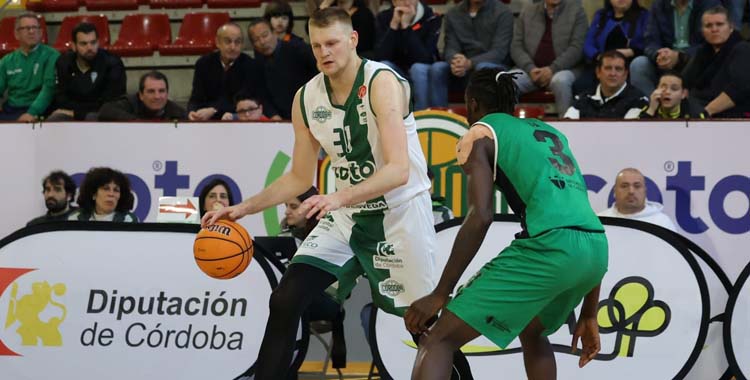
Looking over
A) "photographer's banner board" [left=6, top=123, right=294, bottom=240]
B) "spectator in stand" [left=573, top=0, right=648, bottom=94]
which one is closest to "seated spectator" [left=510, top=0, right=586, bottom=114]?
"spectator in stand" [left=573, top=0, right=648, bottom=94]

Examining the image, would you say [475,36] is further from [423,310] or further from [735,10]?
[423,310]

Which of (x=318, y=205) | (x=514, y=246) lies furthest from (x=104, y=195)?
(x=514, y=246)

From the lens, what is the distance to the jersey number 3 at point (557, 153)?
4.43 meters

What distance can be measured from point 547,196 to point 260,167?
14.5 feet

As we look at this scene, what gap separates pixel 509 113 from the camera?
460cm

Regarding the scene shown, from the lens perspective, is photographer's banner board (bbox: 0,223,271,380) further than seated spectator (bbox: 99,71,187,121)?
No

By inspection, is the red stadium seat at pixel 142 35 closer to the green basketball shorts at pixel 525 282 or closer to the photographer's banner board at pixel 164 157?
the photographer's banner board at pixel 164 157

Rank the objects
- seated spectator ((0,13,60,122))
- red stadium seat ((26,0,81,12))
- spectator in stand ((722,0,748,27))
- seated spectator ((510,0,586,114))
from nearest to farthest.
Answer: spectator in stand ((722,0,748,27))
seated spectator ((510,0,586,114))
seated spectator ((0,13,60,122))
red stadium seat ((26,0,81,12))

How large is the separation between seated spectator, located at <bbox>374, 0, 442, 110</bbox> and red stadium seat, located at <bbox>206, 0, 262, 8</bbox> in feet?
8.94

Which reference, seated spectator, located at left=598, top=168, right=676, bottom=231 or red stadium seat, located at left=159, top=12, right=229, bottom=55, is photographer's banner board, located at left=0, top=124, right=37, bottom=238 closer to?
red stadium seat, located at left=159, top=12, right=229, bottom=55

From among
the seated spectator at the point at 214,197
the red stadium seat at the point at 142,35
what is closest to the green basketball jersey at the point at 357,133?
the seated spectator at the point at 214,197

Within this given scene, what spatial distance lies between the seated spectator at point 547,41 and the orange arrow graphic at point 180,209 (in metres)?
3.53

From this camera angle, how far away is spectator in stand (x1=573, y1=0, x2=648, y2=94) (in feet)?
31.5

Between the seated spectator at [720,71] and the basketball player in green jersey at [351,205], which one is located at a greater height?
the seated spectator at [720,71]
